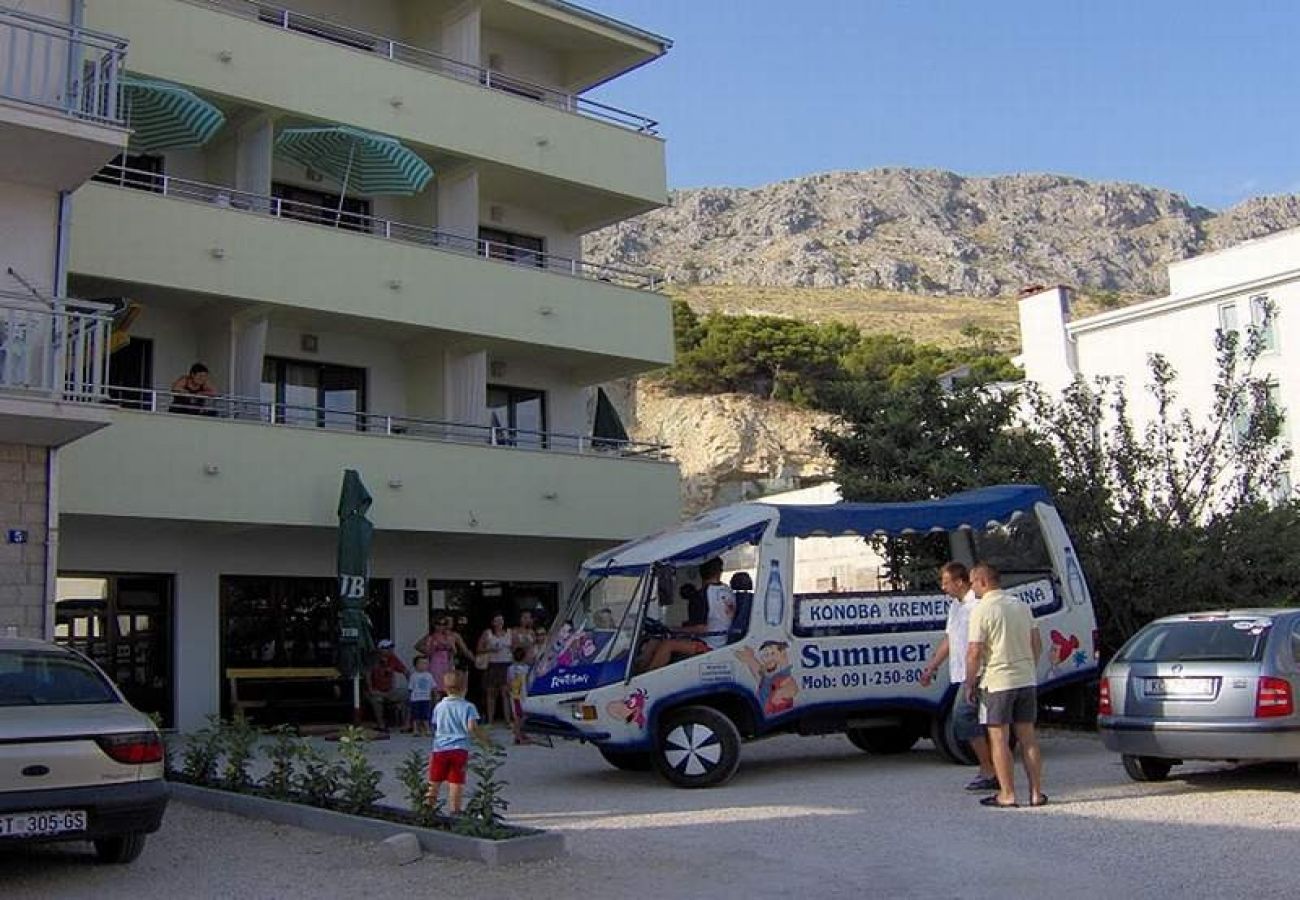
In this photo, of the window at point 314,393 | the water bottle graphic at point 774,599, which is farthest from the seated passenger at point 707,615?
the window at point 314,393

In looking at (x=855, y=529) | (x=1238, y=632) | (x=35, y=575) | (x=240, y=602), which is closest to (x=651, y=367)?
(x=240, y=602)

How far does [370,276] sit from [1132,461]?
1168 centimetres

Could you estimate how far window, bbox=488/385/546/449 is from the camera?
24927 mm

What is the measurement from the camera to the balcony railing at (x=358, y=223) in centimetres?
2083

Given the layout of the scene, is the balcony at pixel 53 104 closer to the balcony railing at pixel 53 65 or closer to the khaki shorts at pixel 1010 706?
the balcony railing at pixel 53 65

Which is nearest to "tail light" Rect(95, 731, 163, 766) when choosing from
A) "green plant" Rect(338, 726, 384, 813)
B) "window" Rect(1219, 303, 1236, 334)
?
"green plant" Rect(338, 726, 384, 813)

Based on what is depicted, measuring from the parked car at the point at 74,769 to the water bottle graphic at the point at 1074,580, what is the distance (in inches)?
400

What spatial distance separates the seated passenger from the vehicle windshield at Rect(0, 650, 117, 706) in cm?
559

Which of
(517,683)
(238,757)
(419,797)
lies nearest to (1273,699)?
(419,797)

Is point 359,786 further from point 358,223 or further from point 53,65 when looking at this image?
point 358,223

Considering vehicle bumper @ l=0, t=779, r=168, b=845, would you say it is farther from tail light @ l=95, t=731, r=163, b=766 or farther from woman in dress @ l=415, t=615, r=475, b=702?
woman in dress @ l=415, t=615, r=475, b=702

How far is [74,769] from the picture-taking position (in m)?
8.70

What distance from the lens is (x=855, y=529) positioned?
15141mm

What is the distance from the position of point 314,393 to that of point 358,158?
12.5ft
